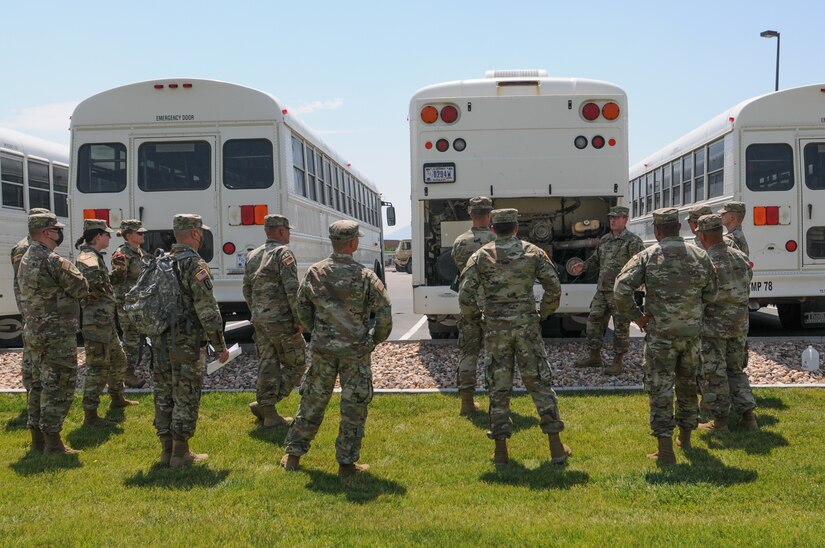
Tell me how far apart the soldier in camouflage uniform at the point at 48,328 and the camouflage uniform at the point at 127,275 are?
1576 mm

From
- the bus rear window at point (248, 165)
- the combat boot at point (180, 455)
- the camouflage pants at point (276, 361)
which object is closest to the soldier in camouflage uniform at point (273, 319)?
the camouflage pants at point (276, 361)

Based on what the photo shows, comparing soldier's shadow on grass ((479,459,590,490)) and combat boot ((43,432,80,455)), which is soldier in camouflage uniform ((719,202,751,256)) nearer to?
soldier's shadow on grass ((479,459,590,490))

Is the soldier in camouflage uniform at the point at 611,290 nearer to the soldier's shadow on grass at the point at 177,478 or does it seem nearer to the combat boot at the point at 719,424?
the combat boot at the point at 719,424

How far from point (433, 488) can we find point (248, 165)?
5.94 m

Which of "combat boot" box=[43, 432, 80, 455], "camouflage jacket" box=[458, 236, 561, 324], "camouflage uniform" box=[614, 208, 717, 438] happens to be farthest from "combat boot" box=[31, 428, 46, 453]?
"camouflage uniform" box=[614, 208, 717, 438]

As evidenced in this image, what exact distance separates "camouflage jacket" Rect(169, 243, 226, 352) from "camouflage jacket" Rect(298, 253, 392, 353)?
29.7 inches

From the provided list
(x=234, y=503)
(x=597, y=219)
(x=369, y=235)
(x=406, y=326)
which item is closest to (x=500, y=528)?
(x=234, y=503)

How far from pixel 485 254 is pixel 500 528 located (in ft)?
6.71

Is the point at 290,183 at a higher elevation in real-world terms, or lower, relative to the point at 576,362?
higher

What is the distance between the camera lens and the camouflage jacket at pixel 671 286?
533cm

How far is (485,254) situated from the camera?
5527 mm

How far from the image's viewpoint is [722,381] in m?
6.11

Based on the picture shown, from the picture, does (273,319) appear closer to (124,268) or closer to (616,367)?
(124,268)

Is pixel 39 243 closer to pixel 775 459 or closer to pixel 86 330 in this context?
pixel 86 330
